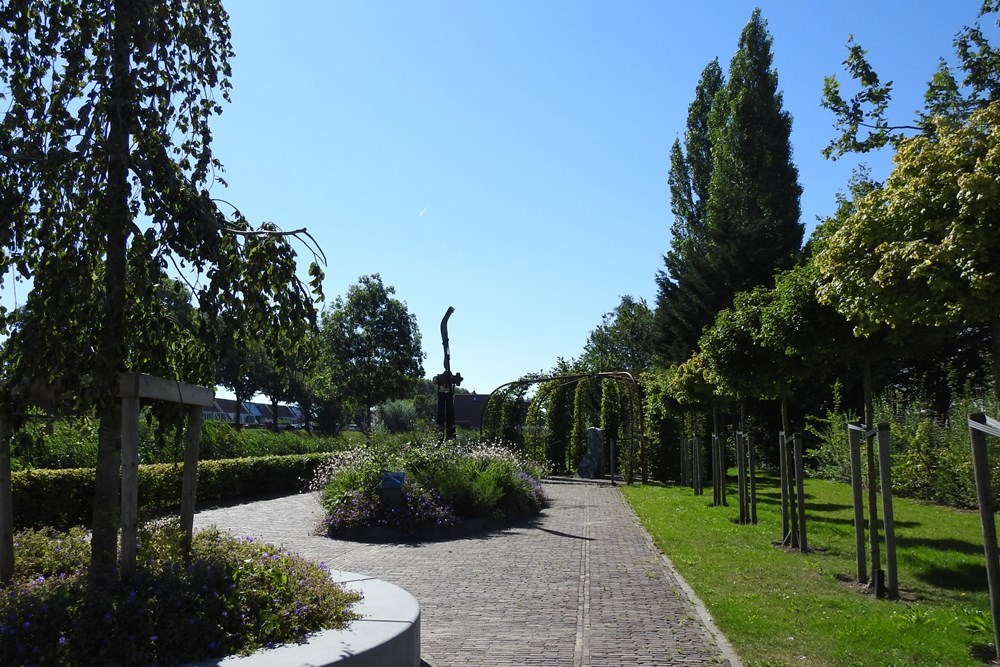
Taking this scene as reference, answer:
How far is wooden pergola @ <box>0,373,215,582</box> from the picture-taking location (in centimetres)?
534

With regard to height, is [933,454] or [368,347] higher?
[368,347]

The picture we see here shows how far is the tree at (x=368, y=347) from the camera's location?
43.4 metres

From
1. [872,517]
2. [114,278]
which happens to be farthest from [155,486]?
[872,517]

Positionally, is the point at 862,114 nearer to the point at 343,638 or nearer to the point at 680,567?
the point at 680,567

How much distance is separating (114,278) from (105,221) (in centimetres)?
42

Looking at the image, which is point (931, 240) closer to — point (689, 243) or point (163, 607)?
point (163, 607)

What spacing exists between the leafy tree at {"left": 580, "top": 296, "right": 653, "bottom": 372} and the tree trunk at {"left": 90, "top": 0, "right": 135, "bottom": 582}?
4557 cm

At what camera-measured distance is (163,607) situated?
4.75 metres

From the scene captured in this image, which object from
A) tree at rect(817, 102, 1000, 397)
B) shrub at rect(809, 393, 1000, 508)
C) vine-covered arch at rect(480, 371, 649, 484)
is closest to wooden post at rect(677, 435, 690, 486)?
vine-covered arch at rect(480, 371, 649, 484)

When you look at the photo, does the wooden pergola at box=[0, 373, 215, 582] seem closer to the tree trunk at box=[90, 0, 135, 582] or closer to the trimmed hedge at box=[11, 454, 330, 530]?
the tree trunk at box=[90, 0, 135, 582]

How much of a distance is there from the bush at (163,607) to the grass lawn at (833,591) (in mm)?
3139

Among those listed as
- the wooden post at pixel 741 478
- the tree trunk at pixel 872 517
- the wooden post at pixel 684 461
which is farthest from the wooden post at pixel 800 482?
the wooden post at pixel 684 461

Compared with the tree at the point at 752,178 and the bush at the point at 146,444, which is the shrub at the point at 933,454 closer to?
the tree at the point at 752,178

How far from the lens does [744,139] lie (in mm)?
33062
